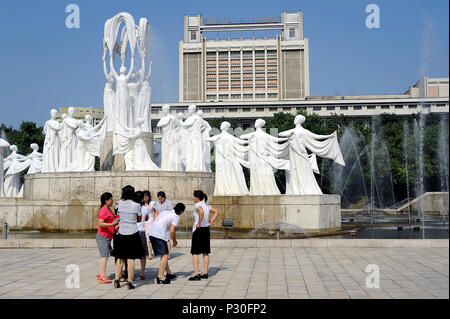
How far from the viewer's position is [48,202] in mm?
16031

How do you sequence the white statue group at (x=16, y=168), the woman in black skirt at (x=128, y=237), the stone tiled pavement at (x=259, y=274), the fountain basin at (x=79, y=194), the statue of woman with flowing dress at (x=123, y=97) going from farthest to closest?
→ the white statue group at (x=16, y=168)
the statue of woman with flowing dress at (x=123, y=97)
the fountain basin at (x=79, y=194)
the woman in black skirt at (x=128, y=237)
the stone tiled pavement at (x=259, y=274)

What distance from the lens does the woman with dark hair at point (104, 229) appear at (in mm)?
7992

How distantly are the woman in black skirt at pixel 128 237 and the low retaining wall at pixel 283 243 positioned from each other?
4772mm

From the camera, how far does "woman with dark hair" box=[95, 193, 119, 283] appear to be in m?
7.99

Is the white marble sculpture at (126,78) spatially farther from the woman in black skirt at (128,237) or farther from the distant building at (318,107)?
the distant building at (318,107)

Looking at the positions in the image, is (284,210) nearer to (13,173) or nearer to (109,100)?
(109,100)

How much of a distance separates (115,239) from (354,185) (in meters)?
41.7

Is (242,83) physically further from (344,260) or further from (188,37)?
(344,260)

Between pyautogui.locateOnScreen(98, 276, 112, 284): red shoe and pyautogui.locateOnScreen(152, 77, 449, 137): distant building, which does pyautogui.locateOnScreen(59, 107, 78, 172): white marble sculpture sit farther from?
pyautogui.locateOnScreen(152, 77, 449, 137): distant building

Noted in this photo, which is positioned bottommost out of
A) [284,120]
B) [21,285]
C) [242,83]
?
[21,285]

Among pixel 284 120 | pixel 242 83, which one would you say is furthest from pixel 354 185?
pixel 242 83

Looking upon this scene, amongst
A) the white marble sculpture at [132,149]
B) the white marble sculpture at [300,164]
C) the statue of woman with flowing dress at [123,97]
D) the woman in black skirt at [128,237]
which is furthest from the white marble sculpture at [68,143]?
the woman in black skirt at [128,237]

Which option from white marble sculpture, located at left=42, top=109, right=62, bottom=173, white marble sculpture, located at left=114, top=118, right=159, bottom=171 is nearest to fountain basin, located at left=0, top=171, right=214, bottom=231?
white marble sculpture, located at left=114, top=118, right=159, bottom=171

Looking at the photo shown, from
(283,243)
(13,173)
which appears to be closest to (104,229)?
(283,243)
